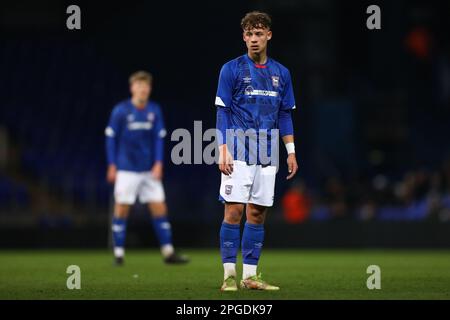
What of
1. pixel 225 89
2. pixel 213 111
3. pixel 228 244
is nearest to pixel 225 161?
pixel 225 89

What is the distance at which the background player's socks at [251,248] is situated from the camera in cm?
774

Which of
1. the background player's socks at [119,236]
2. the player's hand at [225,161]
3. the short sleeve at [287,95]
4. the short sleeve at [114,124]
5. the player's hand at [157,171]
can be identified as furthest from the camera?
the short sleeve at [114,124]

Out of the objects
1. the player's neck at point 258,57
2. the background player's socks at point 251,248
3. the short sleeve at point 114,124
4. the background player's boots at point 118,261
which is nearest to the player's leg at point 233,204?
the background player's socks at point 251,248

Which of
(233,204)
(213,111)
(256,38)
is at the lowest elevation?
(233,204)

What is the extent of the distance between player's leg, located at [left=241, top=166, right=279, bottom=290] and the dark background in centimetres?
890

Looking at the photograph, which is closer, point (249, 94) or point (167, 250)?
point (249, 94)

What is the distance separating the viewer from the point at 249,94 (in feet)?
25.3

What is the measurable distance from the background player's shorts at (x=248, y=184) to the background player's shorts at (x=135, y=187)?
444 cm

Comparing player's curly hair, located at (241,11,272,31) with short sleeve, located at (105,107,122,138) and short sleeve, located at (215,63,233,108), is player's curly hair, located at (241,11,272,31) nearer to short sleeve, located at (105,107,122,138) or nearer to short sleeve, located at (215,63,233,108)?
short sleeve, located at (215,63,233,108)

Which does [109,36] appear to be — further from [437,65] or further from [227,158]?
[227,158]

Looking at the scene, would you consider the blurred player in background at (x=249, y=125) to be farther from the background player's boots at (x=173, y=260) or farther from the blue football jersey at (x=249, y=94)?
the background player's boots at (x=173, y=260)

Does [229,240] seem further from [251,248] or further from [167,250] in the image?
[167,250]

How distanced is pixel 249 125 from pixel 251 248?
39.9 inches

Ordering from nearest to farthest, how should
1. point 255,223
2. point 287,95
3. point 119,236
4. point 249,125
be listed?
point 249,125 < point 255,223 < point 287,95 < point 119,236
